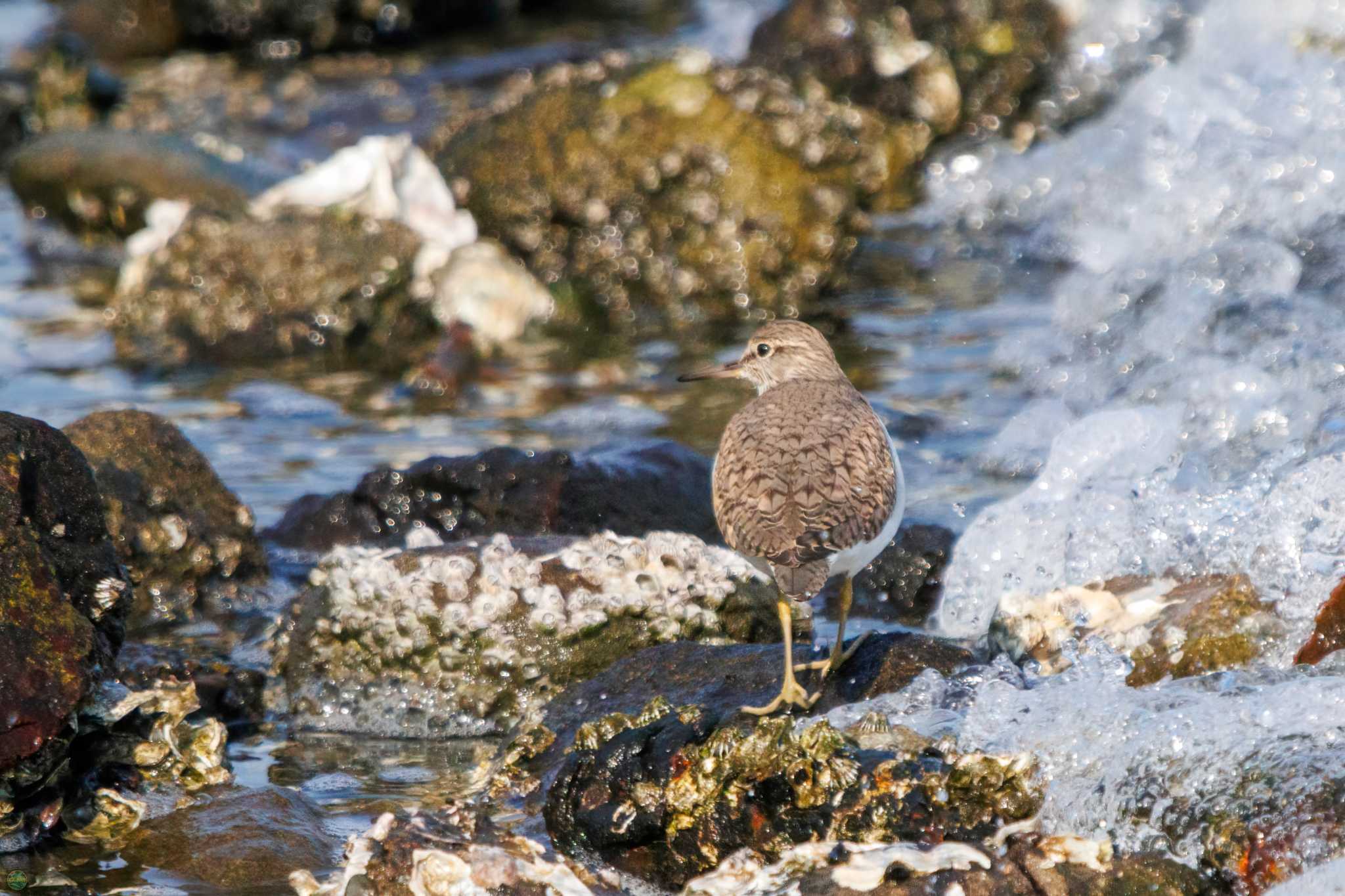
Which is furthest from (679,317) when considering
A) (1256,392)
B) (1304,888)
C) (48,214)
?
(1304,888)

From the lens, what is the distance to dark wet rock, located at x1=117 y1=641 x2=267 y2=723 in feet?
18.0

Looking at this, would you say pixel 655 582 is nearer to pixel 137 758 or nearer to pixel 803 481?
pixel 803 481

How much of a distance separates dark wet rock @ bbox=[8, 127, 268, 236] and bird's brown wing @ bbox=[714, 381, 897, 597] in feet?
23.1

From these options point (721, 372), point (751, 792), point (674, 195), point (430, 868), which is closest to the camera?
point (430, 868)

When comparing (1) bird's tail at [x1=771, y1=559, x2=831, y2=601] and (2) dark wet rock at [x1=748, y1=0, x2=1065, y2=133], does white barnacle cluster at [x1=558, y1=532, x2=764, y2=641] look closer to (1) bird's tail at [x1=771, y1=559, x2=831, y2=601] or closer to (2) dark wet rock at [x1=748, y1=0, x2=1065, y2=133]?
(1) bird's tail at [x1=771, y1=559, x2=831, y2=601]

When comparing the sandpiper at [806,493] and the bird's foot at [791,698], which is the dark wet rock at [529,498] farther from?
the bird's foot at [791,698]

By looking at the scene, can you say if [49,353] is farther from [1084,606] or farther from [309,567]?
[1084,606]

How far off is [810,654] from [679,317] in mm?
5551

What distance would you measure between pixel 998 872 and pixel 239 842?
203cm

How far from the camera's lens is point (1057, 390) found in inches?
344

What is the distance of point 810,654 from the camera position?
5.07 meters

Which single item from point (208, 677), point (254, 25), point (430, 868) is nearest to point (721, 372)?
point (208, 677)

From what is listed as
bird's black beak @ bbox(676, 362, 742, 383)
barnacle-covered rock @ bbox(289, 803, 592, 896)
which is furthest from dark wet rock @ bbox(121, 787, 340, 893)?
bird's black beak @ bbox(676, 362, 742, 383)

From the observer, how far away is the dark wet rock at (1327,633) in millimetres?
4707
